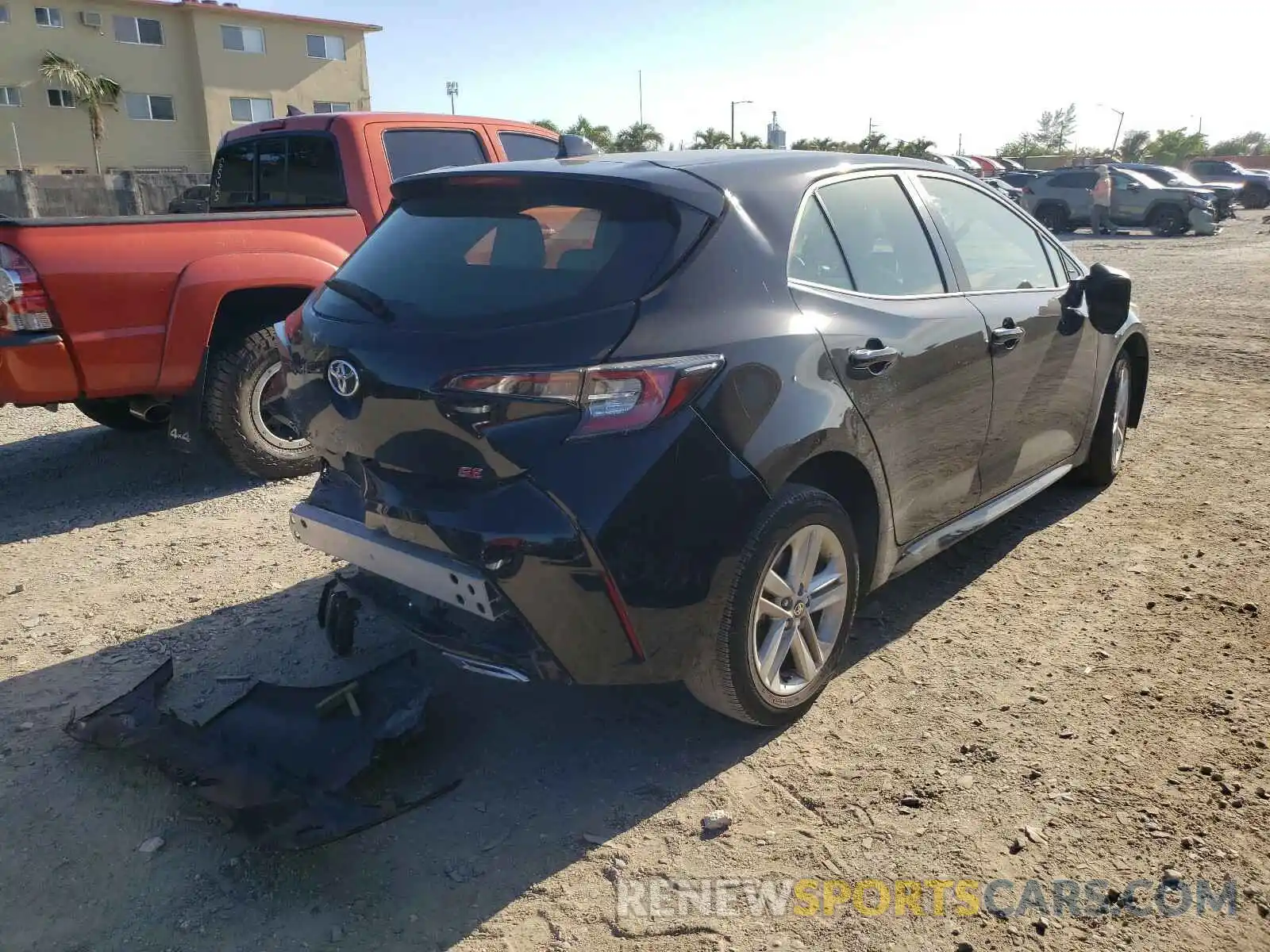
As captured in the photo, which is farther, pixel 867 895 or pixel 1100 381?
pixel 1100 381

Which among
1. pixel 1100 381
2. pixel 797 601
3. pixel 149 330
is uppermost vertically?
pixel 149 330

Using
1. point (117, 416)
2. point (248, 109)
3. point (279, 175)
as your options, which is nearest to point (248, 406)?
point (117, 416)

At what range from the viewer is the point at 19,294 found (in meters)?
4.42

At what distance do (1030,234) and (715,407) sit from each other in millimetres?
2667

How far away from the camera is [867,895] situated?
96.7 inches

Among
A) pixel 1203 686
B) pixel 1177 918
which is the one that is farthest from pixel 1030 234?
pixel 1177 918

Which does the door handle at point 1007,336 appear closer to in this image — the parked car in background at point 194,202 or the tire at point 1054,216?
the parked car in background at point 194,202

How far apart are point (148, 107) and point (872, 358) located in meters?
44.1

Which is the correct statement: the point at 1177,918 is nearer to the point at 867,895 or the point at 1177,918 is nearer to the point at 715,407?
the point at 867,895

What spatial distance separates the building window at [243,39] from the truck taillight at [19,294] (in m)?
41.1

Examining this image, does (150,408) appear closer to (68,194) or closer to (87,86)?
(68,194)

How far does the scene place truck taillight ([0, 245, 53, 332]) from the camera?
440cm

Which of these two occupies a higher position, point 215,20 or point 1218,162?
point 215,20

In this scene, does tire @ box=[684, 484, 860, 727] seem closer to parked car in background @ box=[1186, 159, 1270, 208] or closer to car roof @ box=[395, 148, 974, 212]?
car roof @ box=[395, 148, 974, 212]
